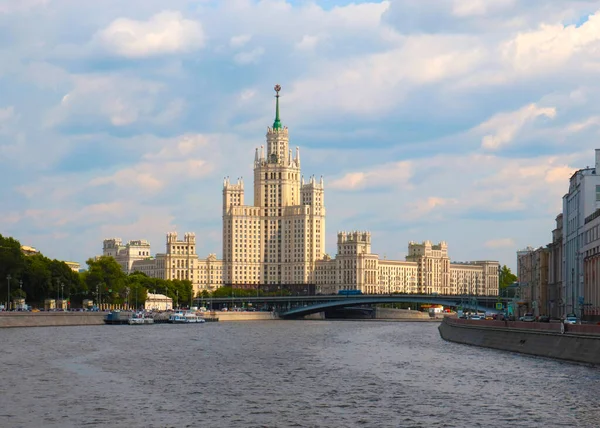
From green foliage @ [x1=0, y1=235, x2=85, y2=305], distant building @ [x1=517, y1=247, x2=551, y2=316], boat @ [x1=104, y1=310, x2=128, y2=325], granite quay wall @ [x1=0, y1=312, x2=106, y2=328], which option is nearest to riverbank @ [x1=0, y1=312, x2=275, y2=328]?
granite quay wall @ [x1=0, y1=312, x2=106, y2=328]

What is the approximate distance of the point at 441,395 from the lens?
2283 inches

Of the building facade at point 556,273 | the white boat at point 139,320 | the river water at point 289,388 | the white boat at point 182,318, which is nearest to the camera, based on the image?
the river water at point 289,388

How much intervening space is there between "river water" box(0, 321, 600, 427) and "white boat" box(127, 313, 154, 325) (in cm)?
7979

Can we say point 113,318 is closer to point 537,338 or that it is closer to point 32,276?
point 32,276

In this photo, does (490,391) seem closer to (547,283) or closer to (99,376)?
(99,376)

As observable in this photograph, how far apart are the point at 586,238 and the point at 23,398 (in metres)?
73.0

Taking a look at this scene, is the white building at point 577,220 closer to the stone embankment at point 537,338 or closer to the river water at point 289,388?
the stone embankment at point 537,338

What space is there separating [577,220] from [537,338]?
42.9 m

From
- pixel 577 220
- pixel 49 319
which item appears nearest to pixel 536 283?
pixel 577 220

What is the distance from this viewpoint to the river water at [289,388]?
161 feet

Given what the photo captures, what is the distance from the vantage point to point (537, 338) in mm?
83062

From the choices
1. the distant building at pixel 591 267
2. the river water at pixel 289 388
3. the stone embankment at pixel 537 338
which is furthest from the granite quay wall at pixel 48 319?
the distant building at pixel 591 267

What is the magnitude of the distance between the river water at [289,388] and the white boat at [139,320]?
262 ft

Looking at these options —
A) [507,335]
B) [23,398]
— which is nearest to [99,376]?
[23,398]
